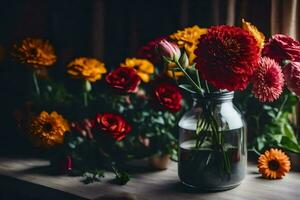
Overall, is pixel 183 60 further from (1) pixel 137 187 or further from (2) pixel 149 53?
(1) pixel 137 187

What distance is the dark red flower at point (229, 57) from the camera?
0.95 metres

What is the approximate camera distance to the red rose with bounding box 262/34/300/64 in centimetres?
106

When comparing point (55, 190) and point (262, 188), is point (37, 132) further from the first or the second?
point (262, 188)

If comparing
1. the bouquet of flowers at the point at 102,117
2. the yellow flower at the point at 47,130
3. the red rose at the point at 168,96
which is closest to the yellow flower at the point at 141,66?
the bouquet of flowers at the point at 102,117

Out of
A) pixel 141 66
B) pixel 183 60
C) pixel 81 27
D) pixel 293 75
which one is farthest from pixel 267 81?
pixel 81 27

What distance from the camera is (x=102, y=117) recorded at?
1219 mm

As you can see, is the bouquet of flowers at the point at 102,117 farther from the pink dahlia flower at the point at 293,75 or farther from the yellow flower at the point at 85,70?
the pink dahlia flower at the point at 293,75

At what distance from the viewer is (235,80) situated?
950 millimetres

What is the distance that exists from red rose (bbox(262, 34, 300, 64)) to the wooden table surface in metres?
0.28

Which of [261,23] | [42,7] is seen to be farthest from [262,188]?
[42,7]

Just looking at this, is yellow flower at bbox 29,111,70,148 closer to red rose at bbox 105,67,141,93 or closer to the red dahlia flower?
red rose at bbox 105,67,141,93

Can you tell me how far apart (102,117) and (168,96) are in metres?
0.16

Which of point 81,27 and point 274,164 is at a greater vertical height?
point 81,27

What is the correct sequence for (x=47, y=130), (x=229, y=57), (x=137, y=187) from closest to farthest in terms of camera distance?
1. (x=229, y=57)
2. (x=137, y=187)
3. (x=47, y=130)
